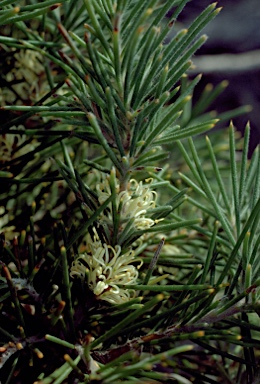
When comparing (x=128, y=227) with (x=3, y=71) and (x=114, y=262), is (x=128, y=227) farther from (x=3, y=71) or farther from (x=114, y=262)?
(x=3, y=71)

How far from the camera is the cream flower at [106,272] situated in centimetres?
24

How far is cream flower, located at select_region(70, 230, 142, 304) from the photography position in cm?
24

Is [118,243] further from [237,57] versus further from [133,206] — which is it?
[237,57]

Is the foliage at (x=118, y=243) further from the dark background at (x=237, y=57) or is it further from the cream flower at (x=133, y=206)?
the dark background at (x=237, y=57)

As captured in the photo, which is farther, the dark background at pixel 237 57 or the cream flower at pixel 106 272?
the dark background at pixel 237 57

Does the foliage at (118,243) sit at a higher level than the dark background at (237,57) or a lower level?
lower

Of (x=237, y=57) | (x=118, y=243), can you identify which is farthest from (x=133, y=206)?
(x=237, y=57)

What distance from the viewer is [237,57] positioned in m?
1.13

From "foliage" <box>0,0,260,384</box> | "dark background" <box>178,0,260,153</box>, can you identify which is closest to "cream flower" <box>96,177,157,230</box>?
"foliage" <box>0,0,260,384</box>

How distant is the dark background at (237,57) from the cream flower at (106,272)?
911 millimetres

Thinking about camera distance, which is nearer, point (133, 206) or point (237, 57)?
point (133, 206)

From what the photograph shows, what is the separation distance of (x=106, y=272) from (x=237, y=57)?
97 centimetres

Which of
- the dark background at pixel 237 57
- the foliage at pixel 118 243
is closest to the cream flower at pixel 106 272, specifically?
the foliage at pixel 118 243

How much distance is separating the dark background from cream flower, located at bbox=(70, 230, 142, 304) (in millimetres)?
911
